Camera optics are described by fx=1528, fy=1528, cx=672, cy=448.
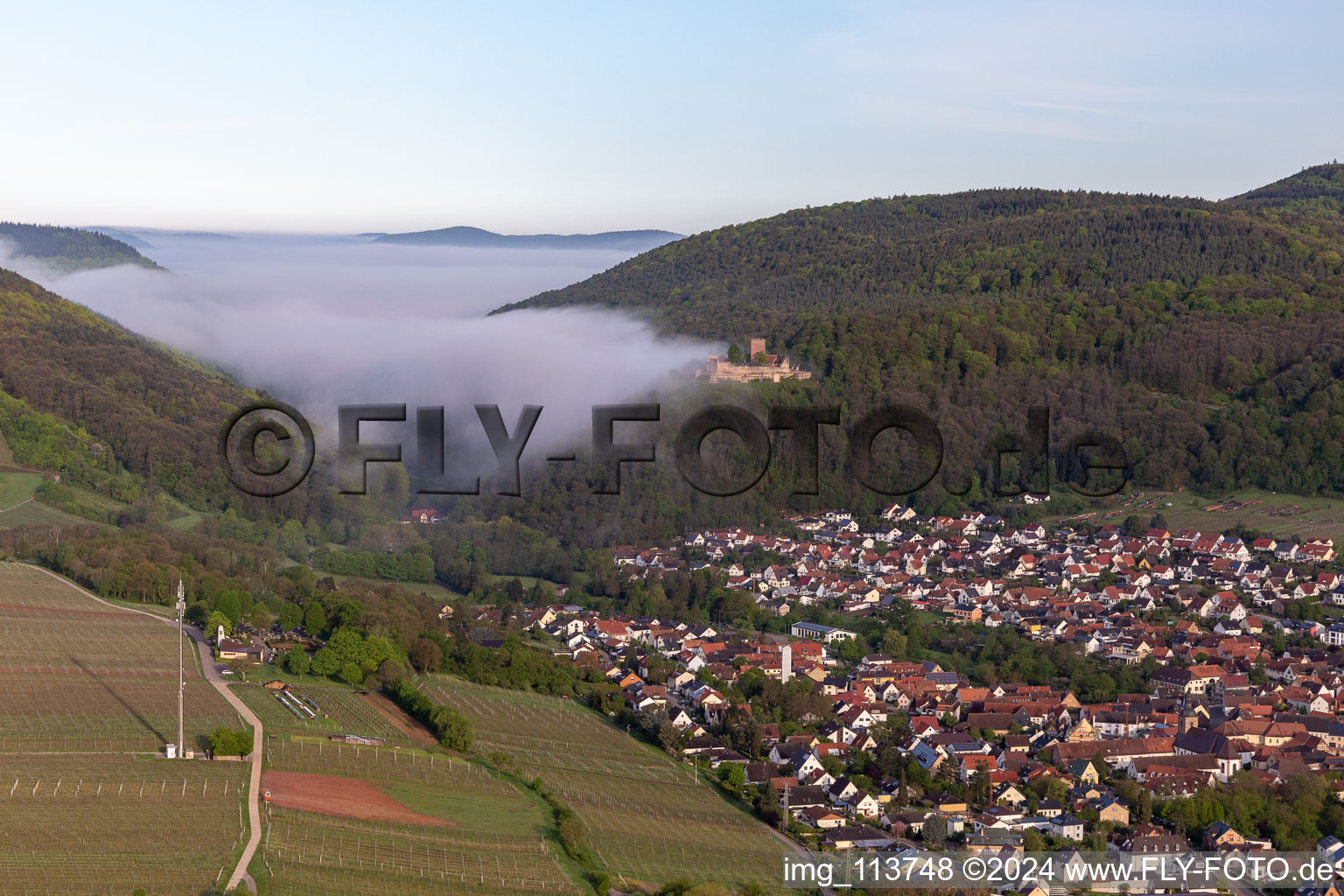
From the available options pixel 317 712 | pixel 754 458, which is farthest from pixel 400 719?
pixel 754 458

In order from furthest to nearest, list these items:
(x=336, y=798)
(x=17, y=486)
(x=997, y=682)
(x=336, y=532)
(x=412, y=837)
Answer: (x=336, y=532) < (x=17, y=486) < (x=997, y=682) < (x=336, y=798) < (x=412, y=837)

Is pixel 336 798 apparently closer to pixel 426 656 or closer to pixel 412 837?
pixel 412 837

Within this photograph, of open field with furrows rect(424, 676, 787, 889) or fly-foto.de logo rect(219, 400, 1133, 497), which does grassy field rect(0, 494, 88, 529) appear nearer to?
fly-foto.de logo rect(219, 400, 1133, 497)

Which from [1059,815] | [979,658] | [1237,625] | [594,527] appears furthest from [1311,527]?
[1059,815]

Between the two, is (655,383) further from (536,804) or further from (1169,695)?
(536,804)

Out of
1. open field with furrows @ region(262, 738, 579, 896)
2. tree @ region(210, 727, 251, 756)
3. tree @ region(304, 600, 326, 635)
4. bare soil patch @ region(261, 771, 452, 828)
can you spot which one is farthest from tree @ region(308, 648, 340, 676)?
bare soil patch @ region(261, 771, 452, 828)

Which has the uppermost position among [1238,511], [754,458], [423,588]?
[754,458]

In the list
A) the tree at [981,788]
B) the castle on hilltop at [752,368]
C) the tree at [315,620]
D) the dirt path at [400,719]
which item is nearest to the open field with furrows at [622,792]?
the dirt path at [400,719]
